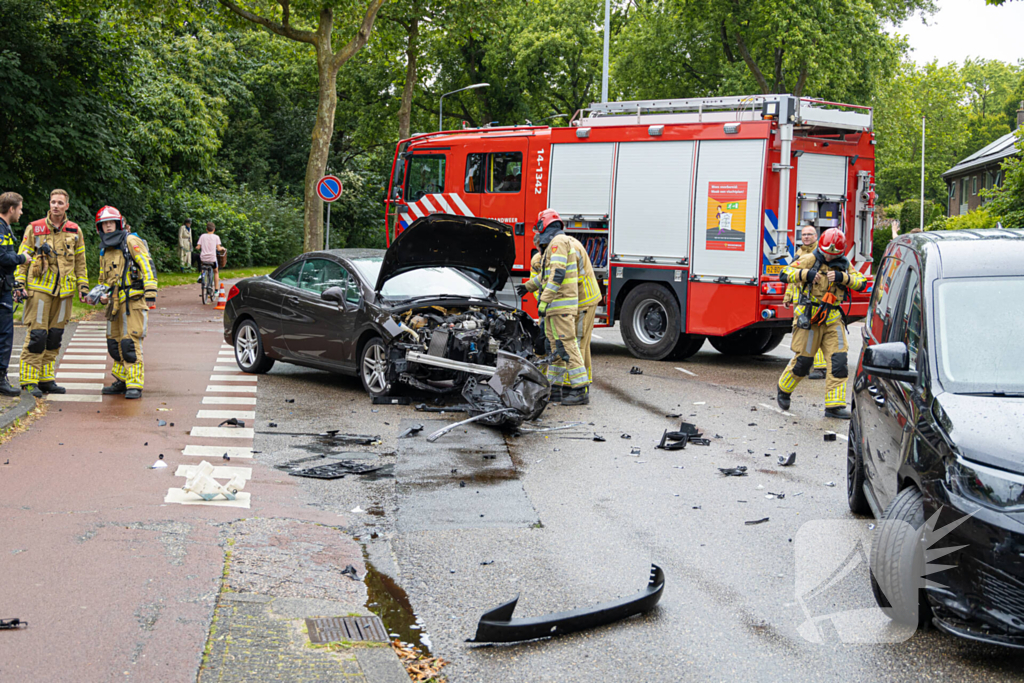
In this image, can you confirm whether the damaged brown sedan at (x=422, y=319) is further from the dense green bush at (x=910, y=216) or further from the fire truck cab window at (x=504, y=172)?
the dense green bush at (x=910, y=216)

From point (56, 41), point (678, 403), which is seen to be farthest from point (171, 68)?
point (678, 403)

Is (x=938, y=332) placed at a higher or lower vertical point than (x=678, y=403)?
higher

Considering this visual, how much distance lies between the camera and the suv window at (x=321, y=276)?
37.2ft

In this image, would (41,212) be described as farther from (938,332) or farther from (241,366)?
(938,332)

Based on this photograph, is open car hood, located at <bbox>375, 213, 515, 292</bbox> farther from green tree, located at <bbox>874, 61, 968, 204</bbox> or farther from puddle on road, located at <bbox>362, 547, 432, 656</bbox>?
green tree, located at <bbox>874, 61, 968, 204</bbox>

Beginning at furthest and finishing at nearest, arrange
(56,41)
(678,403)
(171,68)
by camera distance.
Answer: (171,68)
(56,41)
(678,403)

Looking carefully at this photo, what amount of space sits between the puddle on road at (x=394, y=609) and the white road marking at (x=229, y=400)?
547 centimetres

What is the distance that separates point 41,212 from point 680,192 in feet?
52.8

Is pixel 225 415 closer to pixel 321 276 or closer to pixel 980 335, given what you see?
pixel 321 276

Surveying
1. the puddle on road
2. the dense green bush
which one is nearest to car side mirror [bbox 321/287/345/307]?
the puddle on road

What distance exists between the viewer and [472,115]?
144 ft

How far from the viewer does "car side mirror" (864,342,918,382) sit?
15.4 ft

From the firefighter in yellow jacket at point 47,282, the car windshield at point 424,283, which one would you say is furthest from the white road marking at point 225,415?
the car windshield at point 424,283

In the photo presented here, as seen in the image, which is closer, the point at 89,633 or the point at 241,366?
the point at 89,633
